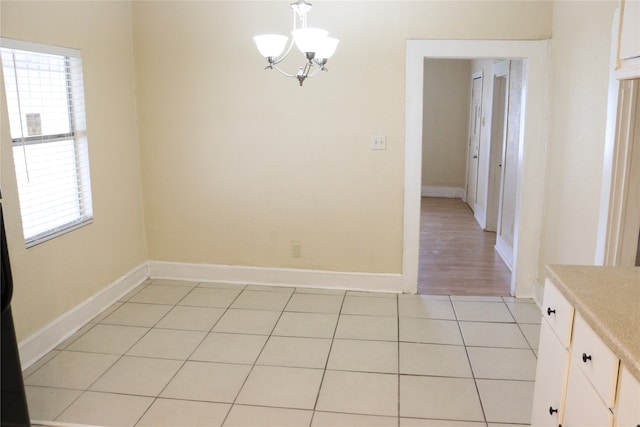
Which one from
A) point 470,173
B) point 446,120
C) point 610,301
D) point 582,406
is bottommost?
point 582,406

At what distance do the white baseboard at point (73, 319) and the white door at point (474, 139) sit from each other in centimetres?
478

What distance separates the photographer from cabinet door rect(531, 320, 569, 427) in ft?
6.00

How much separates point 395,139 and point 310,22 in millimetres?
1070

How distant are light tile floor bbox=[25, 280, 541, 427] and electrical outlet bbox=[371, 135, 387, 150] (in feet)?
3.84

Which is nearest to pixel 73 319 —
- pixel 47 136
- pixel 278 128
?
pixel 47 136

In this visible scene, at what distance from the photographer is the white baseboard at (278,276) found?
4242 millimetres

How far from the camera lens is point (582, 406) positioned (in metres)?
1.64

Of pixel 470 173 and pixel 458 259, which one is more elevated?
pixel 470 173

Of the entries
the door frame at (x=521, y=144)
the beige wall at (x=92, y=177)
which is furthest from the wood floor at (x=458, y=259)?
the beige wall at (x=92, y=177)

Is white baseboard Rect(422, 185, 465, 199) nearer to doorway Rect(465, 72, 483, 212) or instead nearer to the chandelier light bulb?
doorway Rect(465, 72, 483, 212)

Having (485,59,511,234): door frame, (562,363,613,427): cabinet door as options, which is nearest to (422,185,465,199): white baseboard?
(485,59,511,234): door frame

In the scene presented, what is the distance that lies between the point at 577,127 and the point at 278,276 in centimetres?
247

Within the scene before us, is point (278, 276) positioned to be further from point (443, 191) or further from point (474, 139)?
point (443, 191)

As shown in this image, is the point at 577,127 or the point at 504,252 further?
the point at 504,252
